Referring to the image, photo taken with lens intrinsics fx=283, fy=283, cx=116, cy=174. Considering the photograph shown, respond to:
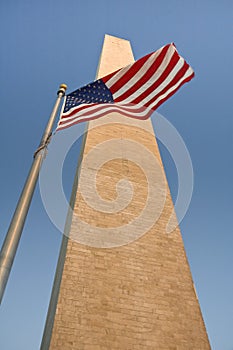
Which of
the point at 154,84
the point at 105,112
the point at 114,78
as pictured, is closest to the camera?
the point at 105,112

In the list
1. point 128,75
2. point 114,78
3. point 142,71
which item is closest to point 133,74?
point 128,75

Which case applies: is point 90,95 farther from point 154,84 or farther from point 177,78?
point 177,78

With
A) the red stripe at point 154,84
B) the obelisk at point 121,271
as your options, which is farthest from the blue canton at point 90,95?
the obelisk at point 121,271

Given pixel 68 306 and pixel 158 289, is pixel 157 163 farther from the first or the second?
pixel 68 306

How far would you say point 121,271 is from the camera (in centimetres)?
650

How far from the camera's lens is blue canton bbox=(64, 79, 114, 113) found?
5.56m

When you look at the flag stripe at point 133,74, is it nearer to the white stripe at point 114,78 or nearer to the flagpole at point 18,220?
the white stripe at point 114,78

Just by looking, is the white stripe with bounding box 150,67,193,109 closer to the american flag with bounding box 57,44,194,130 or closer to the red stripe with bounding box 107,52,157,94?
the american flag with bounding box 57,44,194,130

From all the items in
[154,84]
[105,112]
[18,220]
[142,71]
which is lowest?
[18,220]

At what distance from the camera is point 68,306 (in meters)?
5.51

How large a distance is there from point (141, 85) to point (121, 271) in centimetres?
431

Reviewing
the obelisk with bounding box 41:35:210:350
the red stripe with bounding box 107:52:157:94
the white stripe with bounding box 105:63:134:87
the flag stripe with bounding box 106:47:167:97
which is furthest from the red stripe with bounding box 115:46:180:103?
the obelisk with bounding box 41:35:210:350

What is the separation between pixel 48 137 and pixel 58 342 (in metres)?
3.57

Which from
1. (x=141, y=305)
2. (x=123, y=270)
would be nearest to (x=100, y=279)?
(x=123, y=270)
